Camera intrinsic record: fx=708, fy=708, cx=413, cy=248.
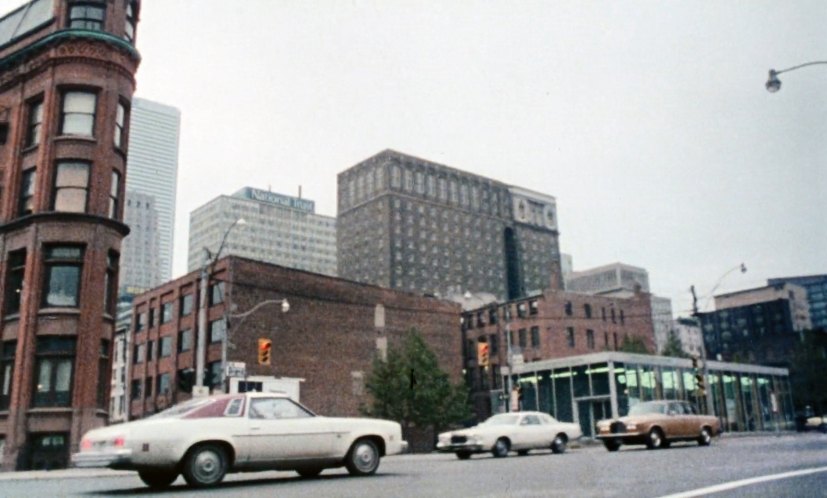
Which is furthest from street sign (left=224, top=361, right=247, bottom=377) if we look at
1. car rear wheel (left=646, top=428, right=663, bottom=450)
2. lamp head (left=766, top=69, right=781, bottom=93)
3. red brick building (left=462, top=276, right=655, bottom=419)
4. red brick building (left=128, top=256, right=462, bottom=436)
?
red brick building (left=462, top=276, right=655, bottom=419)

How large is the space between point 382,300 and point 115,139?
2985 cm

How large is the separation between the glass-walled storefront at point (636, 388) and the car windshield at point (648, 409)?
817 inches

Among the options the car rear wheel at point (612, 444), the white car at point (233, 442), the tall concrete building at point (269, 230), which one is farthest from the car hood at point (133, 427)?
the tall concrete building at point (269, 230)

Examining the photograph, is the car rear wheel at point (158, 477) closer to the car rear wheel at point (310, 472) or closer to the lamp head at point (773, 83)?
the car rear wheel at point (310, 472)

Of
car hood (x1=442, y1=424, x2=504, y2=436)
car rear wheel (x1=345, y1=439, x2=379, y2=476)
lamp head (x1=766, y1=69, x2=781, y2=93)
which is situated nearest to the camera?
car rear wheel (x1=345, y1=439, x2=379, y2=476)

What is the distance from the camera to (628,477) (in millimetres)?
10344

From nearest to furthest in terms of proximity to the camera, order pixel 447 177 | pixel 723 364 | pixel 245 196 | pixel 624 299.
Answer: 1. pixel 723 364
2. pixel 624 299
3. pixel 447 177
4. pixel 245 196

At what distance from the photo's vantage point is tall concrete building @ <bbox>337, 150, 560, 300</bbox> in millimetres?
144250

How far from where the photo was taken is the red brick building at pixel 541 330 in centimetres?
7056

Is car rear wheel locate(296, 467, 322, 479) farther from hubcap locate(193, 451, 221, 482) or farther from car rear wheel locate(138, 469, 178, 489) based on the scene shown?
car rear wheel locate(138, 469, 178, 489)

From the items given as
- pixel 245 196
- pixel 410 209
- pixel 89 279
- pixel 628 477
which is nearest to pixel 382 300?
pixel 89 279

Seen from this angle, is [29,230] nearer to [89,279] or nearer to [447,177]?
[89,279]

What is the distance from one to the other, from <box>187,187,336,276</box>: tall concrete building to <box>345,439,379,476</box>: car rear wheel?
167 m

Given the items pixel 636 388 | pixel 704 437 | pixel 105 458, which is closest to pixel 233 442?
pixel 105 458
